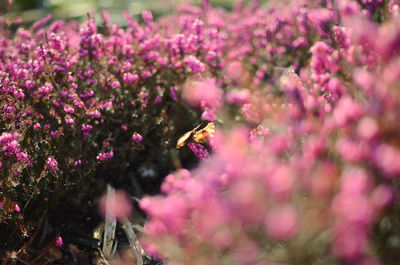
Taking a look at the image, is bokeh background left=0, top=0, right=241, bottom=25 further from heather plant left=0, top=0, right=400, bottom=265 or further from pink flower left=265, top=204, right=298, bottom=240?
pink flower left=265, top=204, right=298, bottom=240

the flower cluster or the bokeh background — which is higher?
the flower cluster

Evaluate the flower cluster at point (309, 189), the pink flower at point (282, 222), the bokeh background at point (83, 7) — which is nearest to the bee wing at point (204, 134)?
the flower cluster at point (309, 189)

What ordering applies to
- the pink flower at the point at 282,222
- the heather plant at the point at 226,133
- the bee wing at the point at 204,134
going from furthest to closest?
the bee wing at the point at 204,134 → the heather plant at the point at 226,133 → the pink flower at the point at 282,222

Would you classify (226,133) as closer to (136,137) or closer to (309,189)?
(309,189)

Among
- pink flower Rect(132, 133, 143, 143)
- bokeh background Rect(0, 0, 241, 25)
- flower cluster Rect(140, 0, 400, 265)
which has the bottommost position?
bokeh background Rect(0, 0, 241, 25)

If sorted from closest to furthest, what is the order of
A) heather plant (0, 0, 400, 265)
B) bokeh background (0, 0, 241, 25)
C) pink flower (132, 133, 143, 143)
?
heather plant (0, 0, 400, 265)
pink flower (132, 133, 143, 143)
bokeh background (0, 0, 241, 25)

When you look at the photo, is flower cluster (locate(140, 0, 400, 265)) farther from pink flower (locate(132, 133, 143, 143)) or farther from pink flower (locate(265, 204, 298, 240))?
pink flower (locate(132, 133, 143, 143))

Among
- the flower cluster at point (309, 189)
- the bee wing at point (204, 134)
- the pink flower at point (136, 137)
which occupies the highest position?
the flower cluster at point (309, 189)

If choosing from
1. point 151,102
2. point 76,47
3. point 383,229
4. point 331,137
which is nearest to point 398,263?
point 383,229

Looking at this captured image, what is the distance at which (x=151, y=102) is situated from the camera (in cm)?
355

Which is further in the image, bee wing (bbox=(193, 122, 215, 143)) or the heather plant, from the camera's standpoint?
bee wing (bbox=(193, 122, 215, 143))

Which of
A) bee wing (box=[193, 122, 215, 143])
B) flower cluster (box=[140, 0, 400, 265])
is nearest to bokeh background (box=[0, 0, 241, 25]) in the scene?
bee wing (box=[193, 122, 215, 143])

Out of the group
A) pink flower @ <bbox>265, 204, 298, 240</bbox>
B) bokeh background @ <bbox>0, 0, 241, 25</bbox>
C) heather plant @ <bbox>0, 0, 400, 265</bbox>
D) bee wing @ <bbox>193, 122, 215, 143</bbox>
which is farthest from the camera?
bokeh background @ <bbox>0, 0, 241, 25</bbox>

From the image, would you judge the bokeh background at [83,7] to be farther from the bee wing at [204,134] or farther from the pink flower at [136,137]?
the bee wing at [204,134]
